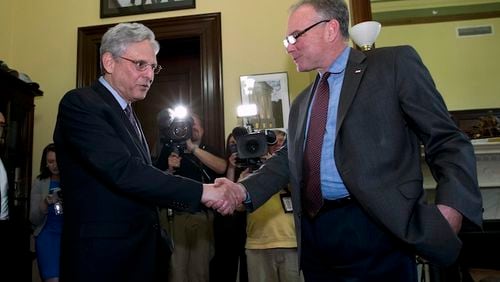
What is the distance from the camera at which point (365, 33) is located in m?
2.40

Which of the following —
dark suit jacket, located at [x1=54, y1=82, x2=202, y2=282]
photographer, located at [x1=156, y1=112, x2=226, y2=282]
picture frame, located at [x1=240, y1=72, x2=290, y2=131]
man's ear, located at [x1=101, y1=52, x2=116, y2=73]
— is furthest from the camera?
picture frame, located at [x1=240, y1=72, x2=290, y2=131]

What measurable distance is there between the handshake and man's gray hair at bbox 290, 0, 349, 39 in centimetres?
71

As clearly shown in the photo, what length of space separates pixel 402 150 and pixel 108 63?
1091 mm

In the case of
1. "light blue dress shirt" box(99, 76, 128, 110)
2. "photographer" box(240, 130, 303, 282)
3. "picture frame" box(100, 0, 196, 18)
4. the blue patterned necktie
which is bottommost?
"photographer" box(240, 130, 303, 282)

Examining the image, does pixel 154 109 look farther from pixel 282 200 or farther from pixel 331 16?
pixel 331 16

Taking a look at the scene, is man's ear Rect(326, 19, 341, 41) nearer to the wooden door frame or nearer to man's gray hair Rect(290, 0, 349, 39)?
man's gray hair Rect(290, 0, 349, 39)

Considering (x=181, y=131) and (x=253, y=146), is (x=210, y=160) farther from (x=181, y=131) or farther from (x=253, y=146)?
(x=253, y=146)

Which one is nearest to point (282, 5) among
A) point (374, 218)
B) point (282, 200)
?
point (282, 200)

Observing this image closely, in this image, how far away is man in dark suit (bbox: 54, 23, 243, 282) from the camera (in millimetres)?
1248

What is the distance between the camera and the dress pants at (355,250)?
1.15 metres

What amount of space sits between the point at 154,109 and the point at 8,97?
1.17 m

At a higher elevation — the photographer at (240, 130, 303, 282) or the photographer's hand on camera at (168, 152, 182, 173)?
the photographer's hand on camera at (168, 152, 182, 173)

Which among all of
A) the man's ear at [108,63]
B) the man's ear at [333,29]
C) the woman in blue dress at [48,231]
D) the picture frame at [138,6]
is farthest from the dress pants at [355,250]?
A: the picture frame at [138,6]

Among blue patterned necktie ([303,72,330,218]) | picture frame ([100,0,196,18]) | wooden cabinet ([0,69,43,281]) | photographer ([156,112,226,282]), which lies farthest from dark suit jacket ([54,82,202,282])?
picture frame ([100,0,196,18])
